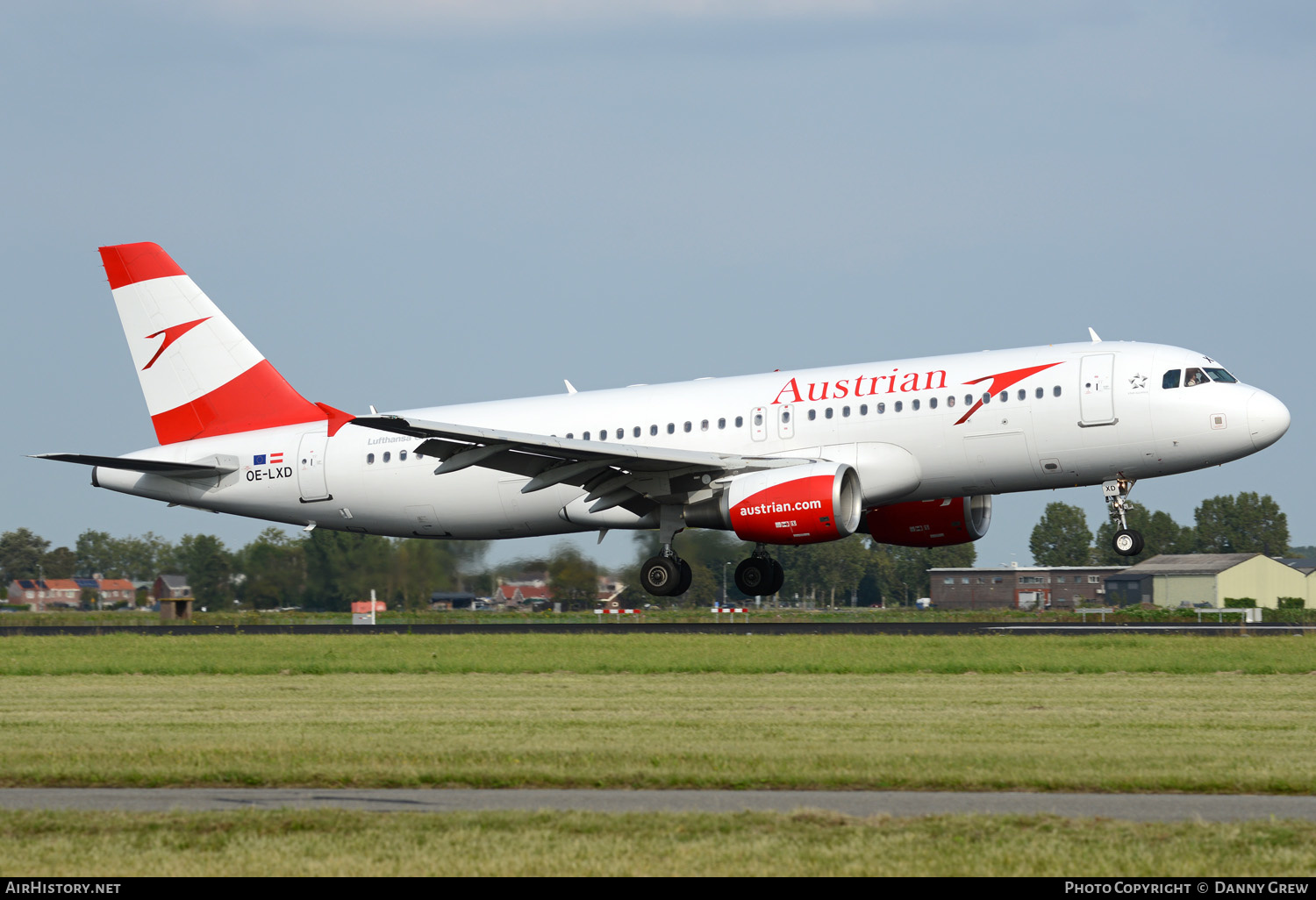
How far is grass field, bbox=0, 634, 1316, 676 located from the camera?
74.7 feet

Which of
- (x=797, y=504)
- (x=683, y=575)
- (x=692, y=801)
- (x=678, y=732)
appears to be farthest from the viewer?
(x=683, y=575)

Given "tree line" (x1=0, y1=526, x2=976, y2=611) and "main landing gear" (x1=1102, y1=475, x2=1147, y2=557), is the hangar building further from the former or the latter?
"main landing gear" (x1=1102, y1=475, x2=1147, y2=557)

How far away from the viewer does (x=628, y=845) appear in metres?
8.91

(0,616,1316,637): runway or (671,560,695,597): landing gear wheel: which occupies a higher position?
(671,560,695,597): landing gear wheel

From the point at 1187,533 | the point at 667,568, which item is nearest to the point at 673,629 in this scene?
the point at 667,568

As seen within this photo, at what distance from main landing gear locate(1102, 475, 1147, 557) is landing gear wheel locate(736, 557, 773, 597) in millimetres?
8242

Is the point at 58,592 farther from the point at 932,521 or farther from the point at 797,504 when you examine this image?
the point at 797,504

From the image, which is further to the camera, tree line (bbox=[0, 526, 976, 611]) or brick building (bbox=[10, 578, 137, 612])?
brick building (bbox=[10, 578, 137, 612])

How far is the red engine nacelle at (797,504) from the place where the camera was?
29.6 metres

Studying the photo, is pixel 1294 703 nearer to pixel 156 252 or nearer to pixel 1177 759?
pixel 1177 759

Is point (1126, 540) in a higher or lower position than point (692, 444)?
lower

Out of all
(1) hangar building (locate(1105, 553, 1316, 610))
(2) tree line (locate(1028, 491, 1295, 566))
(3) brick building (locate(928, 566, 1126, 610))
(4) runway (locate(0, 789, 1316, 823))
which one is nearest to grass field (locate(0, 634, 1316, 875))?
(4) runway (locate(0, 789, 1316, 823))

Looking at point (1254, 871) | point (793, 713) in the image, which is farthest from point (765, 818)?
point (793, 713)

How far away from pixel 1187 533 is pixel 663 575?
286ft
